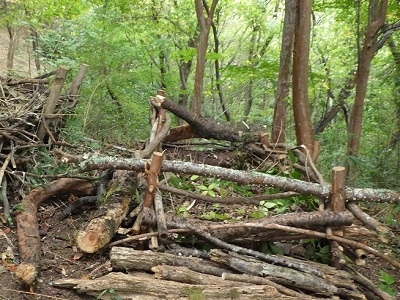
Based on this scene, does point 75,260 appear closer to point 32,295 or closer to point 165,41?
point 32,295

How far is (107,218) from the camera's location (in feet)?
12.0

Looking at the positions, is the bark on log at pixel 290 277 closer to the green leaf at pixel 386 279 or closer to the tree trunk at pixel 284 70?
the green leaf at pixel 386 279

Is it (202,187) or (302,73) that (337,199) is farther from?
(302,73)

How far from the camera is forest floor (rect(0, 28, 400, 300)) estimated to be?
3.16 metres

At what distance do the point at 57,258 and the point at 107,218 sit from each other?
0.65 metres

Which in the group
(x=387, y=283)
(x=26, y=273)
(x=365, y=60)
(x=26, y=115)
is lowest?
(x=387, y=283)

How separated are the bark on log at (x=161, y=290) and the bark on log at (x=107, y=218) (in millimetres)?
440

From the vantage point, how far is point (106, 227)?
11.8 feet

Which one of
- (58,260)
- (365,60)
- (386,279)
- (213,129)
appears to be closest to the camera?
(58,260)

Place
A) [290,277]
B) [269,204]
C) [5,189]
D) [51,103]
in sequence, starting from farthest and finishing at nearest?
[51,103] < [269,204] < [5,189] < [290,277]

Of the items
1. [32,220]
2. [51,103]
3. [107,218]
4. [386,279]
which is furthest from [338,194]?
[51,103]

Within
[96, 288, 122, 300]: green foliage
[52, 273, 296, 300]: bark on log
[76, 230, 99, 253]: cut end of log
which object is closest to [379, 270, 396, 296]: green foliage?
[52, 273, 296, 300]: bark on log

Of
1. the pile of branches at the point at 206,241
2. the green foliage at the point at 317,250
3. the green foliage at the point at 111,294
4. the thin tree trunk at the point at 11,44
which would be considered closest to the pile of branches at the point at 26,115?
the pile of branches at the point at 206,241

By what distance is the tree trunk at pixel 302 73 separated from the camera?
620cm
